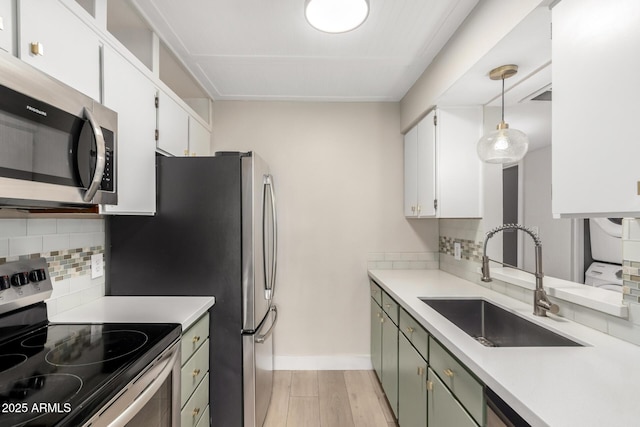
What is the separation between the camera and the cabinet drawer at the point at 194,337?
1.50 metres

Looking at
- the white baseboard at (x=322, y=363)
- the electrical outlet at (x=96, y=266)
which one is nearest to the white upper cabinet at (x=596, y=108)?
the electrical outlet at (x=96, y=266)

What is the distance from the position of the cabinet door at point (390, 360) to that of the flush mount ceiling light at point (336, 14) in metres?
1.76

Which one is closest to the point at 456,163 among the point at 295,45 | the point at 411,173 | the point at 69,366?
the point at 411,173

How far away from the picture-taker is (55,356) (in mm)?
1064

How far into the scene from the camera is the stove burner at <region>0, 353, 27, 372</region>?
0.99 m

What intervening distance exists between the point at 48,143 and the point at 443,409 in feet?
5.56

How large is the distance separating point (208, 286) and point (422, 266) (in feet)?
6.30

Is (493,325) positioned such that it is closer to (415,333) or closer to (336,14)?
(415,333)

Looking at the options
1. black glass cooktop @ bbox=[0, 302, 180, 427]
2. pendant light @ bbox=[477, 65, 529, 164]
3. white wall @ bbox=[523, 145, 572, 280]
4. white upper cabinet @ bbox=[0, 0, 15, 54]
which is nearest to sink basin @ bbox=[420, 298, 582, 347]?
white wall @ bbox=[523, 145, 572, 280]

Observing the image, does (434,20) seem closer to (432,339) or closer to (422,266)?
(432,339)

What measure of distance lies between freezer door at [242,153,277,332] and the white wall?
169 cm

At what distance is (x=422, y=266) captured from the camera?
2982 mm

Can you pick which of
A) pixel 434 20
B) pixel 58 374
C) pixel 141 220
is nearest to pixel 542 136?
pixel 434 20

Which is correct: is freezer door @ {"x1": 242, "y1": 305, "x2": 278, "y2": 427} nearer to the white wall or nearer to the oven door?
the oven door
